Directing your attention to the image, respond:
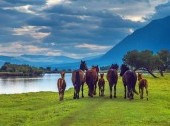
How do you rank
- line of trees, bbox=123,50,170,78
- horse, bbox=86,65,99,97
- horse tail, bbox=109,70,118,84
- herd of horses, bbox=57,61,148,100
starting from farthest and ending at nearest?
line of trees, bbox=123,50,170,78 < horse, bbox=86,65,99,97 < horse tail, bbox=109,70,118,84 < herd of horses, bbox=57,61,148,100

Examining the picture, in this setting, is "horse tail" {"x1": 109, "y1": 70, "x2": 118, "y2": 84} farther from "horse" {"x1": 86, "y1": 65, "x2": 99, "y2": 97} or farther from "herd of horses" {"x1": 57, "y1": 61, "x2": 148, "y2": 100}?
"horse" {"x1": 86, "y1": 65, "x2": 99, "y2": 97}

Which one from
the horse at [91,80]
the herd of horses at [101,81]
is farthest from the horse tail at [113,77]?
the horse at [91,80]

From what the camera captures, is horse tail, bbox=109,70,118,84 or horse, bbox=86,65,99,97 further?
horse, bbox=86,65,99,97

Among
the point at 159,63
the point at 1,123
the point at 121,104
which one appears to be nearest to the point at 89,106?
the point at 121,104

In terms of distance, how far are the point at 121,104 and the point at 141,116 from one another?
20.5 ft

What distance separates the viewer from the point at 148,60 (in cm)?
14338

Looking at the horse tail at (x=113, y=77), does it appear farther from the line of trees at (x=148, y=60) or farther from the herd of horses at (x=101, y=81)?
the line of trees at (x=148, y=60)

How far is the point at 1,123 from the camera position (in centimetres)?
2622

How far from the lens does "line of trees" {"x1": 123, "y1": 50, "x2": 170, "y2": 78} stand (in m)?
142

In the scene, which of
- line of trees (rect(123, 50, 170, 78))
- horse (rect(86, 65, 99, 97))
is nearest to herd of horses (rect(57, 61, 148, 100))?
horse (rect(86, 65, 99, 97))

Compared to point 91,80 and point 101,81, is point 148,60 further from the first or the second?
point 91,80

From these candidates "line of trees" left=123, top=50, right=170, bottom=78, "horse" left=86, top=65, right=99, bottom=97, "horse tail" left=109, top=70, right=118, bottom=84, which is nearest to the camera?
"horse tail" left=109, top=70, right=118, bottom=84

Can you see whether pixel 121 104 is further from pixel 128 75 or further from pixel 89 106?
pixel 128 75

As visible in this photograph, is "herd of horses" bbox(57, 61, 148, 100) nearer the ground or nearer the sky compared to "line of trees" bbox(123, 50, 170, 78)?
nearer the ground
